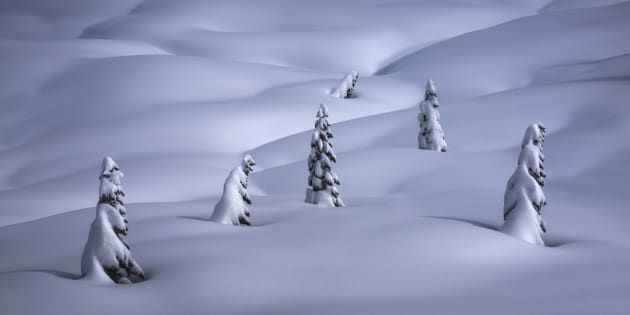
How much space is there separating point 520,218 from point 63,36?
2838 inches

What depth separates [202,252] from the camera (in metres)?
7.77

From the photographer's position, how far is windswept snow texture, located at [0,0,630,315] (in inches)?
263

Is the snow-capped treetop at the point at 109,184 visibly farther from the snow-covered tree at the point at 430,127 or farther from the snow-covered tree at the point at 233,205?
the snow-covered tree at the point at 430,127

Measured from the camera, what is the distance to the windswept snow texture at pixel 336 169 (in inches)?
263

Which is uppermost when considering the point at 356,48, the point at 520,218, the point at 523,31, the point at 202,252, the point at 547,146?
the point at 356,48

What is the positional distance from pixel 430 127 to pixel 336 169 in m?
3.49

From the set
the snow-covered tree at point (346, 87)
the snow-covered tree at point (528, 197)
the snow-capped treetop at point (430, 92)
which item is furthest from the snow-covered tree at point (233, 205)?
the snow-covered tree at point (346, 87)

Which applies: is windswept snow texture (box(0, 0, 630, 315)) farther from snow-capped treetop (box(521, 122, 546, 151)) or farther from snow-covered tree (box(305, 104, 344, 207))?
snow-capped treetop (box(521, 122, 546, 151))

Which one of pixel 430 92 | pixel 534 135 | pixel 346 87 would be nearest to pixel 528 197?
pixel 534 135

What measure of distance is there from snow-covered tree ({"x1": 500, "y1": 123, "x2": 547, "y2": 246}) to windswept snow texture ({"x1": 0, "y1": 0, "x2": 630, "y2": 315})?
0.36 m

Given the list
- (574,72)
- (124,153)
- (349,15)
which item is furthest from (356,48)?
(124,153)

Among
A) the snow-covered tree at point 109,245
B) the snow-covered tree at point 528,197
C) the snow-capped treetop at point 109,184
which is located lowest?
the snow-covered tree at point 109,245

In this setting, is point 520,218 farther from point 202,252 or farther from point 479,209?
point 202,252

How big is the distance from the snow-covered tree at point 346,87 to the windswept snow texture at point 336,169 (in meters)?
0.81
